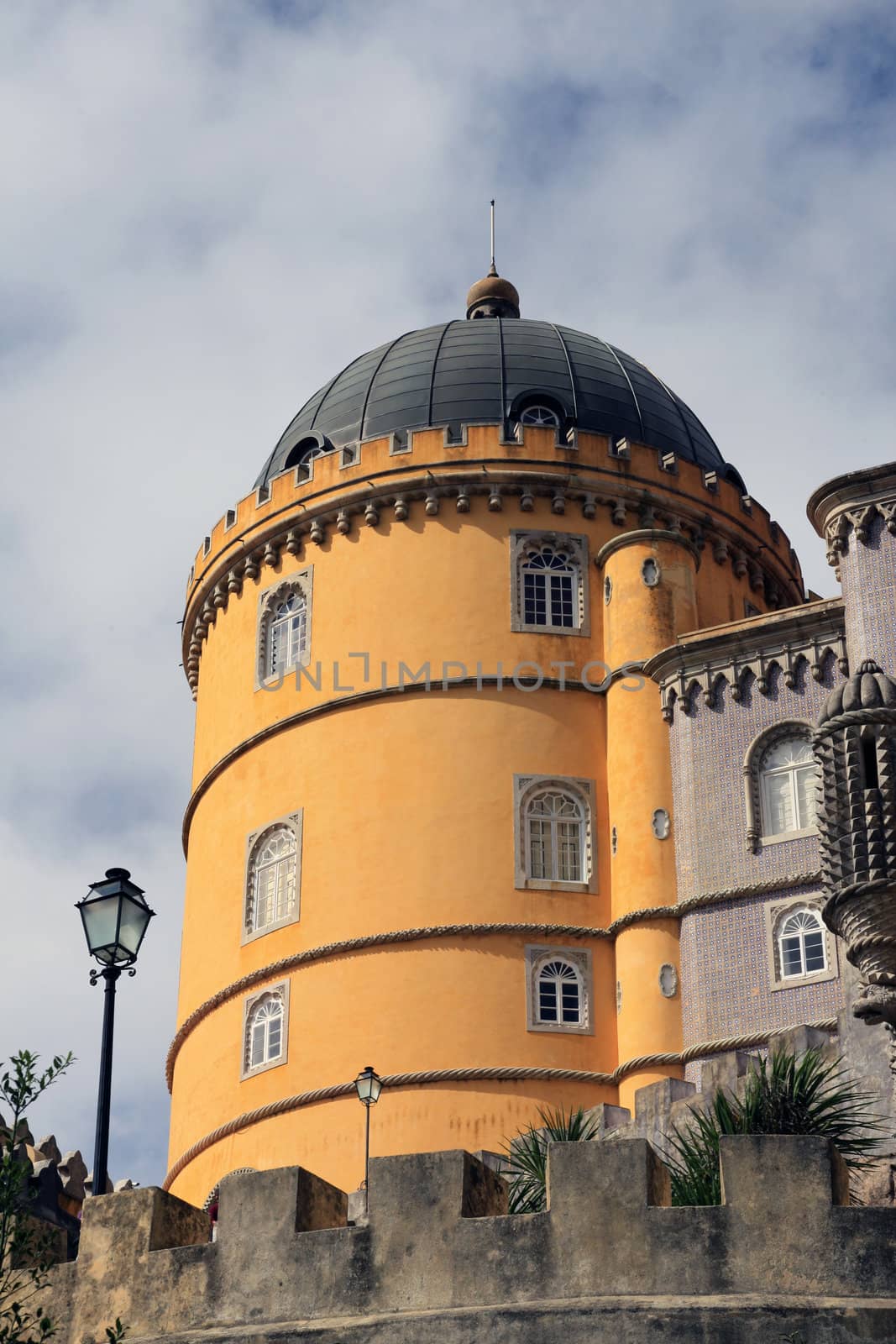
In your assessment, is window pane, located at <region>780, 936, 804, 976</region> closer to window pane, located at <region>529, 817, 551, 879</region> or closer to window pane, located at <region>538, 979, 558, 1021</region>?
window pane, located at <region>538, 979, 558, 1021</region>

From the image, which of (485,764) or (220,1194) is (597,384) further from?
(220,1194)

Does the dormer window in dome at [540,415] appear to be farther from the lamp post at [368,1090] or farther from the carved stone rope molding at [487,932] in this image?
the lamp post at [368,1090]

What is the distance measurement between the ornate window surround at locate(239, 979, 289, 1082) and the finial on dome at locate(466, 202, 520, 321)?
15.1 m

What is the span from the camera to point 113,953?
1788 cm

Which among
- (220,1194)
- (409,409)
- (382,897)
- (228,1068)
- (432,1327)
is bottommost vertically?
(432,1327)

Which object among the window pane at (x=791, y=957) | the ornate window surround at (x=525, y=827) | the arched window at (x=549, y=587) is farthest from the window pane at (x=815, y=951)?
the arched window at (x=549, y=587)

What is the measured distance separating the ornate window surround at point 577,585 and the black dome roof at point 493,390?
7.41ft

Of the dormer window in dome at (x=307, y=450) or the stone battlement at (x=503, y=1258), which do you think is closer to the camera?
the stone battlement at (x=503, y=1258)

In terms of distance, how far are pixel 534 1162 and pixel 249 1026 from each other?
1165 cm

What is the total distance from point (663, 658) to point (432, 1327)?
1766 cm

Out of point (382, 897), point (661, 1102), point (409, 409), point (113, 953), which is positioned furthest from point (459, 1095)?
point (113, 953)

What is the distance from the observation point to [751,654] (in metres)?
32.1

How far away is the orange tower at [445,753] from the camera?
1258 inches

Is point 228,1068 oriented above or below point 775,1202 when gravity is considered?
above
